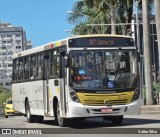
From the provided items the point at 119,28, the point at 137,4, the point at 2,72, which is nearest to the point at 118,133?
the point at 137,4

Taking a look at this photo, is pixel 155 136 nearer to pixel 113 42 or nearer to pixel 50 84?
pixel 113 42

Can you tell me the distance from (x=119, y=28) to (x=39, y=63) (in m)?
28.4

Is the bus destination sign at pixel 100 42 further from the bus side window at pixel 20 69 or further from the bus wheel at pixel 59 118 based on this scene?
the bus side window at pixel 20 69

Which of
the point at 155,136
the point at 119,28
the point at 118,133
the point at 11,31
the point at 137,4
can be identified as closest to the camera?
the point at 155,136

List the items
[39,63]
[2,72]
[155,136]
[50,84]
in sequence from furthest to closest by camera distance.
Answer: [2,72]
[39,63]
[50,84]
[155,136]

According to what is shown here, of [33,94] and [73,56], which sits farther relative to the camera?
[33,94]

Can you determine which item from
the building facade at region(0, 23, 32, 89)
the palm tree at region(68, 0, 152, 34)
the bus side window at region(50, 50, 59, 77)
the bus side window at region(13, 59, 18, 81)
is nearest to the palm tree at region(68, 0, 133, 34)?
the palm tree at region(68, 0, 152, 34)

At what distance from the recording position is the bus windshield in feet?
61.1

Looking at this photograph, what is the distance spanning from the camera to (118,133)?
16.1 meters

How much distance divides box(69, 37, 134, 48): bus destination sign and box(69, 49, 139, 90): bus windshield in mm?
273

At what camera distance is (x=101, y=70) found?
18.7m

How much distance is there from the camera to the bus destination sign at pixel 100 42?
19.1 m

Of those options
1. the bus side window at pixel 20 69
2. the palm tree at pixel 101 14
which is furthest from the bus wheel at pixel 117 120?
the palm tree at pixel 101 14

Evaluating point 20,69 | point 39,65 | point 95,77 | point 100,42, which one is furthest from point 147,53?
point 95,77
